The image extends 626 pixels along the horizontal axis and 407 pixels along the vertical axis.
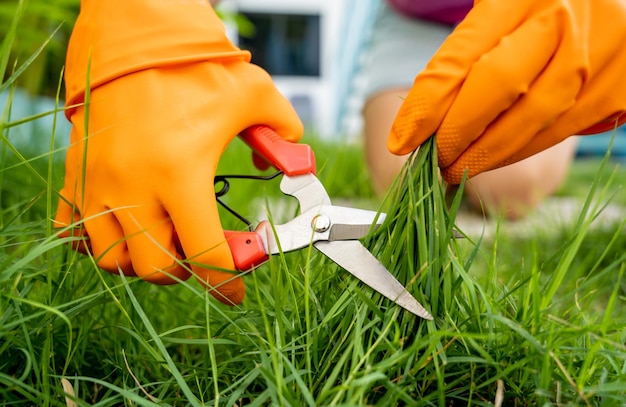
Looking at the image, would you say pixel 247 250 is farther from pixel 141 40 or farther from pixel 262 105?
pixel 141 40

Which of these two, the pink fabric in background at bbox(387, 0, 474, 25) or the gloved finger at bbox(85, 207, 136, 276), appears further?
the pink fabric in background at bbox(387, 0, 474, 25)

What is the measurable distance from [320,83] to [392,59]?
5727mm

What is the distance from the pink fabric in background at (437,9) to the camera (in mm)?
2318

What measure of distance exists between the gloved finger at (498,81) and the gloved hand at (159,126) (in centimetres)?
26

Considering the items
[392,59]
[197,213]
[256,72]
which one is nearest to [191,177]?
[197,213]

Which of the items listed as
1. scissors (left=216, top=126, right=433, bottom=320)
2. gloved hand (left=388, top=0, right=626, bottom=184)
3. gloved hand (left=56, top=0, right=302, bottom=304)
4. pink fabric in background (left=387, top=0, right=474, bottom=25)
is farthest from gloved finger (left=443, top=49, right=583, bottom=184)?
pink fabric in background (left=387, top=0, right=474, bottom=25)

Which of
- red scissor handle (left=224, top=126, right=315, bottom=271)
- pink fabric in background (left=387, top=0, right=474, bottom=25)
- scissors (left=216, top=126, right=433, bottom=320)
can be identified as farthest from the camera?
pink fabric in background (left=387, top=0, right=474, bottom=25)

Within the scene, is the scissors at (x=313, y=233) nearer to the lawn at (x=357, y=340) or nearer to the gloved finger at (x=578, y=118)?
the lawn at (x=357, y=340)

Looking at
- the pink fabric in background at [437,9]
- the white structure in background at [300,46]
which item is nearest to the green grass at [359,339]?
the pink fabric in background at [437,9]

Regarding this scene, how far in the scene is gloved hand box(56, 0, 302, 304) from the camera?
89 centimetres

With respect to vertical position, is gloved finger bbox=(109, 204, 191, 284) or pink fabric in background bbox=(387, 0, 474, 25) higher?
gloved finger bbox=(109, 204, 191, 284)

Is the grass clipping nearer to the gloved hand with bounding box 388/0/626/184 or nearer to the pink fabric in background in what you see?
the gloved hand with bounding box 388/0/626/184

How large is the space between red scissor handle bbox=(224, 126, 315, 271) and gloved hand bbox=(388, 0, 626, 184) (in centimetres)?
12

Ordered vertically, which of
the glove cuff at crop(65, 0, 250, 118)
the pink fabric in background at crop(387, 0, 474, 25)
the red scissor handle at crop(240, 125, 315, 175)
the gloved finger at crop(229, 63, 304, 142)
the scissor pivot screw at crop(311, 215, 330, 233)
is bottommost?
the pink fabric in background at crop(387, 0, 474, 25)
